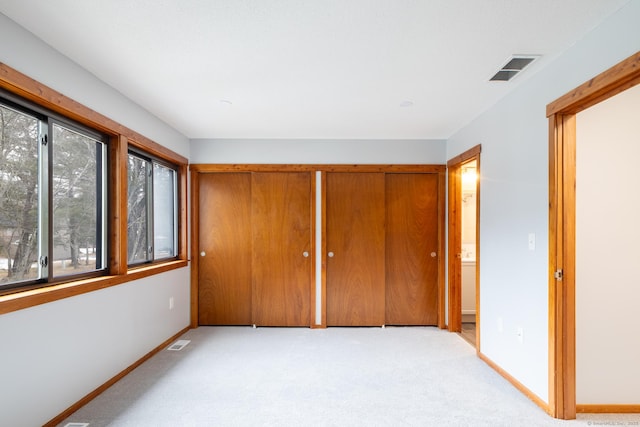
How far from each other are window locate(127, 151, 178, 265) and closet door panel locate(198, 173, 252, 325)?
0.37m

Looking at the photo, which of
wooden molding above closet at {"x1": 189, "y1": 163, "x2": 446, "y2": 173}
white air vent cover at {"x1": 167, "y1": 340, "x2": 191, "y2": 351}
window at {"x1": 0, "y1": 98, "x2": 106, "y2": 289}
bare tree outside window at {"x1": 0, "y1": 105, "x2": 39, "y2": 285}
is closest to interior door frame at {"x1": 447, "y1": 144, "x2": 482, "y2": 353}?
wooden molding above closet at {"x1": 189, "y1": 163, "x2": 446, "y2": 173}

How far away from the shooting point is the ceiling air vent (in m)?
2.11

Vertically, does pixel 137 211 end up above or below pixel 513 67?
below

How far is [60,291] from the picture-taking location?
202 centimetres

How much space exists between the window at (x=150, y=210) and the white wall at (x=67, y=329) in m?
0.32

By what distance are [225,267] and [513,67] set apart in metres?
3.51

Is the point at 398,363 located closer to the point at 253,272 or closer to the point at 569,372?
the point at 569,372

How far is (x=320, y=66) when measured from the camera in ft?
7.27

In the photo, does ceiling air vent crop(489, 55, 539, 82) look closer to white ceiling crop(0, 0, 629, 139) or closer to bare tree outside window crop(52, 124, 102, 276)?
white ceiling crop(0, 0, 629, 139)

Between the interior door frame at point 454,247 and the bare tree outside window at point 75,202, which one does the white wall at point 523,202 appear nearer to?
the interior door frame at point 454,247

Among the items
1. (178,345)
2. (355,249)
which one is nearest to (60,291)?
(178,345)

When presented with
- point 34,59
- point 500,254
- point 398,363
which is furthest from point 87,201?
point 500,254

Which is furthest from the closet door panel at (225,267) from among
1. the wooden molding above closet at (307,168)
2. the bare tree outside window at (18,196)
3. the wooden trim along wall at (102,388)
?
the bare tree outside window at (18,196)

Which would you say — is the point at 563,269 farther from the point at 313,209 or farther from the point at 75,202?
the point at 75,202
